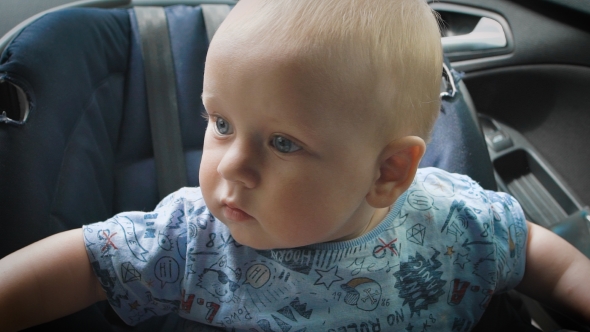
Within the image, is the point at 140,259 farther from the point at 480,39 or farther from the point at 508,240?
the point at 480,39

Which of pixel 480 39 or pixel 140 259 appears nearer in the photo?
pixel 140 259

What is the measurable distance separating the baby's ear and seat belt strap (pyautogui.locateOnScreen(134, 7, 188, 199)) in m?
0.52

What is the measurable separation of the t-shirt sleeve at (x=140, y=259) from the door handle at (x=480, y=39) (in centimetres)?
112

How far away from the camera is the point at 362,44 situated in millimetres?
600

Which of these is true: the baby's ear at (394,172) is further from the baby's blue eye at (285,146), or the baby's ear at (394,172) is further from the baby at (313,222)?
the baby's blue eye at (285,146)

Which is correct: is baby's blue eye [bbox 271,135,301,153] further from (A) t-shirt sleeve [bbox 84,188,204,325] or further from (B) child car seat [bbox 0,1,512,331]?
(B) child car seat [bbox 0,1,512,331]

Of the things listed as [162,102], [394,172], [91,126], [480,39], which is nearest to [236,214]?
[394,172]

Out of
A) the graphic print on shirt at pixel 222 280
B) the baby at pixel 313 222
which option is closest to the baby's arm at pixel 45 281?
the baby at pixel 313 222

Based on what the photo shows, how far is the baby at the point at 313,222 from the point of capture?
60 centimetres

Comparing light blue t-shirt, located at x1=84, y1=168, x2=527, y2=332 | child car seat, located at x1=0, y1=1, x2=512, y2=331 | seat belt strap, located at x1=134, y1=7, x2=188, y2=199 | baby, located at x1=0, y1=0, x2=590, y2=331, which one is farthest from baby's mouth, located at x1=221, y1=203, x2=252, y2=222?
seat belt strap, located at x1=134, y1=7, x2=188, y2=199

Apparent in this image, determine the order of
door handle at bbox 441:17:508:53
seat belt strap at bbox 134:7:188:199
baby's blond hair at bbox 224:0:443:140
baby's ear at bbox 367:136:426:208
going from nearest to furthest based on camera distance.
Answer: baby's blond hair at bbox 224:0:443:140 < baby's ear at bbox 367:136:426:208 < seat belt strap at bbox 134:7:188:199 < door handle at bbox 441:17:508:53

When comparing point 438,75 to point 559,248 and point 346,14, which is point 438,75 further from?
point 559,248

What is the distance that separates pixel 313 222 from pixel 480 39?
115 cm

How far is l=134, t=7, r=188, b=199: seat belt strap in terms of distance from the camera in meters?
1.10
